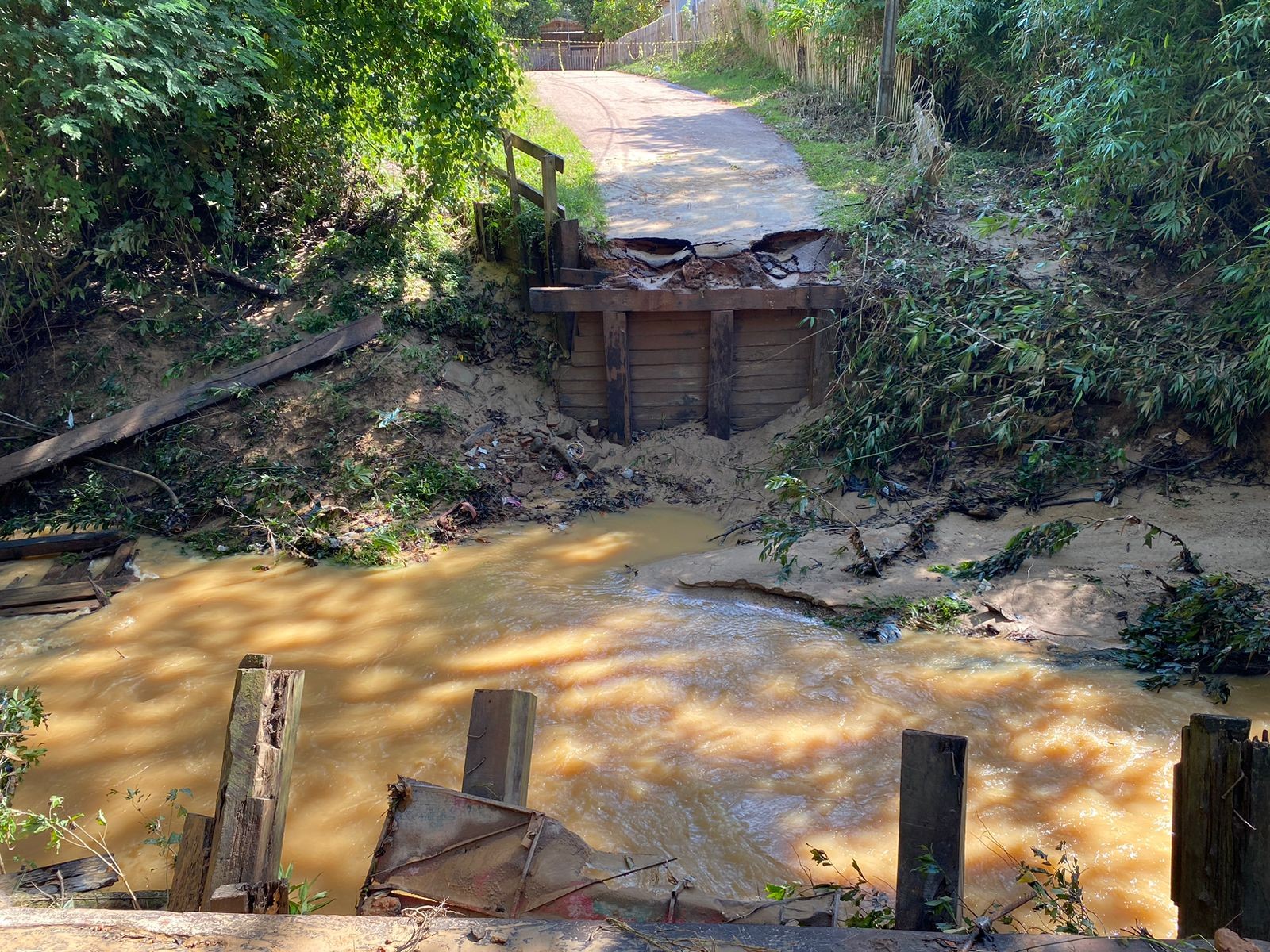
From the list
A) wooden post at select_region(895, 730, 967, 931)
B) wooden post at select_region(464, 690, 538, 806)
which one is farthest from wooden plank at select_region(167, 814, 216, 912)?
wooden post at select_region(895, 730, 967, 931)

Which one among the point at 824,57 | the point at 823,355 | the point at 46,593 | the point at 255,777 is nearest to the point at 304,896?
the point at 255,777

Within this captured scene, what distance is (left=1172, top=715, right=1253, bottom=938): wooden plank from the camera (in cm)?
212

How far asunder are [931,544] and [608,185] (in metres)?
7.25

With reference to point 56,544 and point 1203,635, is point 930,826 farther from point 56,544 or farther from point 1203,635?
point 56,544

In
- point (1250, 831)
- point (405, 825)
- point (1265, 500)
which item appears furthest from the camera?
point (1265, 500)

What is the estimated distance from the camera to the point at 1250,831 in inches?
82.4

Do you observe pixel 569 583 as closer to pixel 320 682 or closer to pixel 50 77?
pixel 320 682

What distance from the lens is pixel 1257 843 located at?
209 cm

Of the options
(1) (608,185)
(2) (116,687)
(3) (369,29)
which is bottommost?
(2) (116,687)

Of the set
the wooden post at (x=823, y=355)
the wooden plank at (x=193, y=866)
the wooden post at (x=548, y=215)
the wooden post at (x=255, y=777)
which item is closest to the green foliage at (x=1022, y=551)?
the wooden post at (x=823, y=355)

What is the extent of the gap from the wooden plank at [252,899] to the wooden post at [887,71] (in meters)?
12.6

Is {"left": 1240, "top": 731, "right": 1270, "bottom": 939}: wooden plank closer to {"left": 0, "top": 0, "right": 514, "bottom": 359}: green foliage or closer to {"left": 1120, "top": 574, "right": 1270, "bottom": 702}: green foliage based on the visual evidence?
{"left": 1120, "top": 574, "right": 1270, "bottom": 702}: green foliage

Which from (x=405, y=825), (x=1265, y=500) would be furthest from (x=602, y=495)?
(x=405, y=825)

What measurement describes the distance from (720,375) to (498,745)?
7.24 metres
